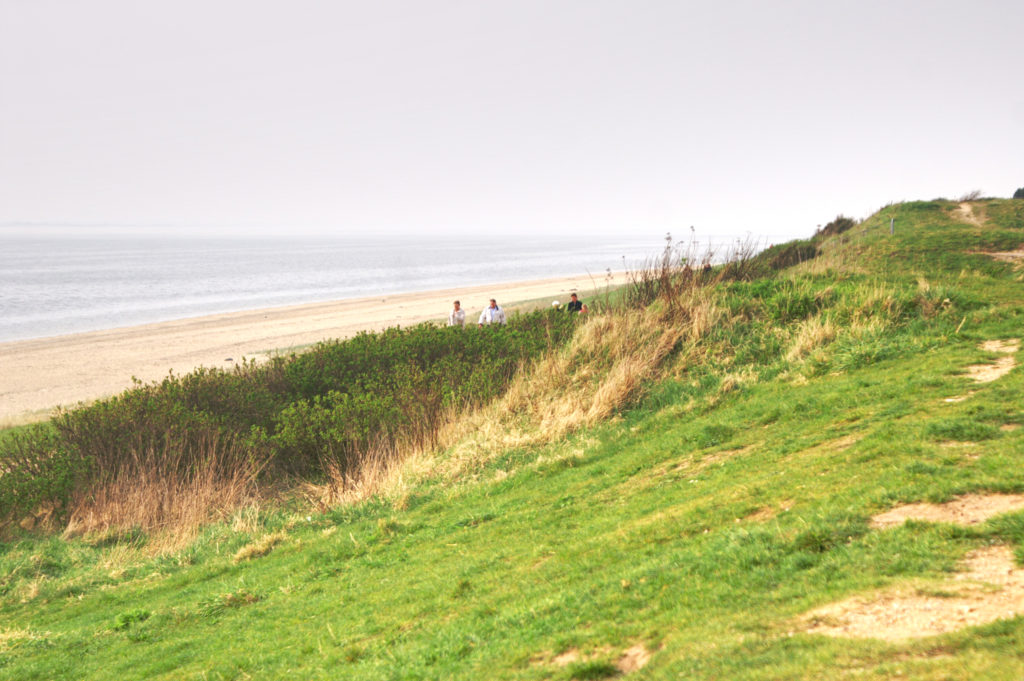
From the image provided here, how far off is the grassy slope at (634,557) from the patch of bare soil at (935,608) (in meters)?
0.16

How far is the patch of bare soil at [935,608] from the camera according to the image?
12.9 feet

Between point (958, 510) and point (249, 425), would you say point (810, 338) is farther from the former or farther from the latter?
point (249, 425)

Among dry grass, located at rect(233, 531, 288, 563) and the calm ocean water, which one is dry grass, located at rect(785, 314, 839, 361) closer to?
dry grass, located at rect(233, 531, 288, 563)

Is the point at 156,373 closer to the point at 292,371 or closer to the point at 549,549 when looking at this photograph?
the point at 292,371

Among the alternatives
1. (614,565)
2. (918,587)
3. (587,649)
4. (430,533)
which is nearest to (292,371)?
(430,533)

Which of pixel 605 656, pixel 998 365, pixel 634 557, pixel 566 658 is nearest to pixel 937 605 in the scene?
pixel 605 656

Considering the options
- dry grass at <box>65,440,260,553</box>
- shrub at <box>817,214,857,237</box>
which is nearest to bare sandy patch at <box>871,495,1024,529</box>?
dry grass at <box>65,440,260,553</box>

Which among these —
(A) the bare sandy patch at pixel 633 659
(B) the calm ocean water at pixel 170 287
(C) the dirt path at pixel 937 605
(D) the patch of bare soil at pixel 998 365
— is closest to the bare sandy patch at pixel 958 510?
(C) the dirt path at pixel 937 605

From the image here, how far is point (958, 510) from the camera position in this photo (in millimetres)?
5500

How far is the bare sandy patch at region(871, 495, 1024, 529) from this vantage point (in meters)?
5.31

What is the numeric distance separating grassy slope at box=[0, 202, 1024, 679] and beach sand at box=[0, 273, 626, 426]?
12.5 m

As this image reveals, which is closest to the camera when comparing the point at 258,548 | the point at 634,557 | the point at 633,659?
the point at 633,659

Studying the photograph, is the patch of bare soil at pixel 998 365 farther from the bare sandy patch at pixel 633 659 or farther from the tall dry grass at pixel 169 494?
the tall dry grass at pixel 169 494

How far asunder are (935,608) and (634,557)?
9.06ft
